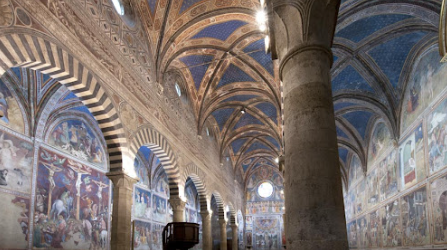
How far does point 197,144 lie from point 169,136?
423cm

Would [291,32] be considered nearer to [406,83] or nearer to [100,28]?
[100,28]

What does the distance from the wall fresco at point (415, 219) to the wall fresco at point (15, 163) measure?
12.5m

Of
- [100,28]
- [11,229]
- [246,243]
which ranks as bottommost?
[246,243]

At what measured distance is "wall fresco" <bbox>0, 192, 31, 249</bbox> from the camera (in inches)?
393

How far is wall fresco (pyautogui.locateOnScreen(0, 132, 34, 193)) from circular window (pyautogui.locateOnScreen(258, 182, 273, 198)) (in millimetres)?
27464

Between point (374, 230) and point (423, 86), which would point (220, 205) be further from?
point (423, 86)

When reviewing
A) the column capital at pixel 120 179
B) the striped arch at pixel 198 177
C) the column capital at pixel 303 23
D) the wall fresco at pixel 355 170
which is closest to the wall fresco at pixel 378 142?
the wall fresco at pixel 355 170

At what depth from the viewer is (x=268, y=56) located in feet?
53.9

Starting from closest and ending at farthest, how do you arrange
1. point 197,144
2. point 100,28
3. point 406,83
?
point 100,28, point 406,83, point 197,144

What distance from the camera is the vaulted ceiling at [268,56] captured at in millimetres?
11312

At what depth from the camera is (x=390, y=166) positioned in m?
15.6

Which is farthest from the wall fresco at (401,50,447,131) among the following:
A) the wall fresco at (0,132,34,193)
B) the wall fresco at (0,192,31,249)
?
the wall fresco at (0,192,31,249)

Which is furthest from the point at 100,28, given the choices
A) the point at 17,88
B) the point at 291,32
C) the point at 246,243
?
the point at 246,243

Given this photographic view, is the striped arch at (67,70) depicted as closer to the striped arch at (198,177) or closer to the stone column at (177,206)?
the stone column at (177,206)
